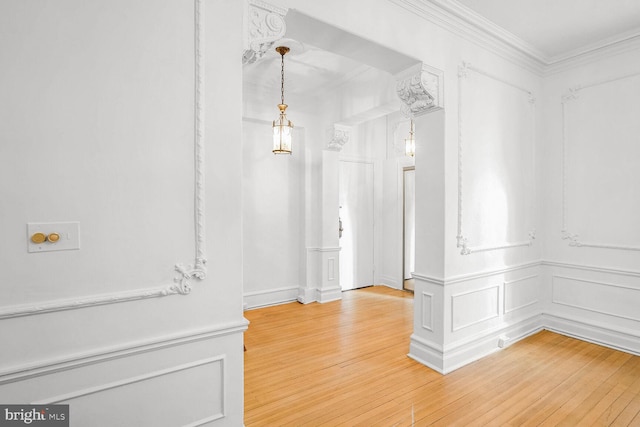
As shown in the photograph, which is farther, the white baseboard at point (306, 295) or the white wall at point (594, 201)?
the white baseboard at point (306, 295)

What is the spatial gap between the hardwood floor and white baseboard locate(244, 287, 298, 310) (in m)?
0.83

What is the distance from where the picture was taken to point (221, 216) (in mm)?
1829

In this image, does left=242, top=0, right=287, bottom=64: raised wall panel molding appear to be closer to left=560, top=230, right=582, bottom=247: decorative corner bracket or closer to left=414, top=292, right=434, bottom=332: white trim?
left=414, top=292, right=434, bottom=332: white trim

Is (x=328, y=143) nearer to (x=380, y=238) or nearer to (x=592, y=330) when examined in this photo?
(x=380, y=238)

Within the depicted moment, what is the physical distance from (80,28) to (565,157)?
14.7ft

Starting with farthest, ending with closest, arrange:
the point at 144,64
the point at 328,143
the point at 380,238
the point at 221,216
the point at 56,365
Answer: the point at 380,238, the point at 328,143, the point at 221,216, the point at 144,64, the point at 56,365

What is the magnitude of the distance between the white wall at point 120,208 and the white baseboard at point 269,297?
290 centimetres

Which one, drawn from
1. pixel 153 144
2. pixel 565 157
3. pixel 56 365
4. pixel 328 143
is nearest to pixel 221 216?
pixel 153 144

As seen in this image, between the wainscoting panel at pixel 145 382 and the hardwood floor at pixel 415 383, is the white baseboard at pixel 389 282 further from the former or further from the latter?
the wainscoting panel at pixel 145 382

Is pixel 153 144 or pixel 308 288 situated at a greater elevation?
pixel 153 144

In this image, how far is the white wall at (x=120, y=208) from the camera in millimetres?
1372

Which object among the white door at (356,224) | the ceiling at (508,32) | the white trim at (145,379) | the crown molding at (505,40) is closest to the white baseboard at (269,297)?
the white door at (356,224)

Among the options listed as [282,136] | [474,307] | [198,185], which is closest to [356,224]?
[282,136]

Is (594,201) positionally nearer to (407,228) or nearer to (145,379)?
(407,228)
